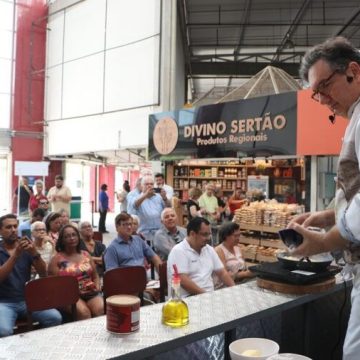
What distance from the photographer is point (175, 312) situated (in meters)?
1.73

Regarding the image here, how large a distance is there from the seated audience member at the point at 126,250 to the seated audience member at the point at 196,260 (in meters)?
0.83

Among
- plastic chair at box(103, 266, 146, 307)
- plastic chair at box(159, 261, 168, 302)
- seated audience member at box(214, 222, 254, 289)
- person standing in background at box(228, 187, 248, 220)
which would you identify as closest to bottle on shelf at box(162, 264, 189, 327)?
plastic chair at box(103, 266, 146, 307)

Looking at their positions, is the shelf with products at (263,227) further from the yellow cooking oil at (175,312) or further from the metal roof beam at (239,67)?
the metal roof beam at (239,67)

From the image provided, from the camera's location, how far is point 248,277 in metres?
4.45

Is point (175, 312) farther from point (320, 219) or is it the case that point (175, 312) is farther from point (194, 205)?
point (194, 205)

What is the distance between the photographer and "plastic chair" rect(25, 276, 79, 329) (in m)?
3.12

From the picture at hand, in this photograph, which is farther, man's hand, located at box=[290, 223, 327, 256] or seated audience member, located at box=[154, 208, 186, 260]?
seated audience member, located at box=[154, 208, 186, 260]

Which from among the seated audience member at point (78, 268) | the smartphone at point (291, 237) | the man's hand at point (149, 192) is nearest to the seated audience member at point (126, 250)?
the seated audience member at point (78, 268)

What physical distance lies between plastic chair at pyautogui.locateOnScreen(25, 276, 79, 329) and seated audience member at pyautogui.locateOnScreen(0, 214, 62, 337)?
202 mm

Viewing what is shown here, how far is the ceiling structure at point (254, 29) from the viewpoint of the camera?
37.8ft

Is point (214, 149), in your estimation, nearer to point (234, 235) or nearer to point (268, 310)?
point (234, 235)

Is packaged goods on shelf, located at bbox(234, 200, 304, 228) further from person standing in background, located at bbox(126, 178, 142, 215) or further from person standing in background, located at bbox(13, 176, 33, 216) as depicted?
person standing in background, located at bbox(13, 176, 33, 216)

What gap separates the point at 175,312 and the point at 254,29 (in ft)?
41.7

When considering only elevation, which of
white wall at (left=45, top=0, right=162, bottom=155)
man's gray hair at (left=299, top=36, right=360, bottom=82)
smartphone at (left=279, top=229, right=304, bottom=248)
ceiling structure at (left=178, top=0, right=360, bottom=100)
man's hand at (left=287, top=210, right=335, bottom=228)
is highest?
ceiling structure at (left=178, top=0, right=360, bottom=100)
